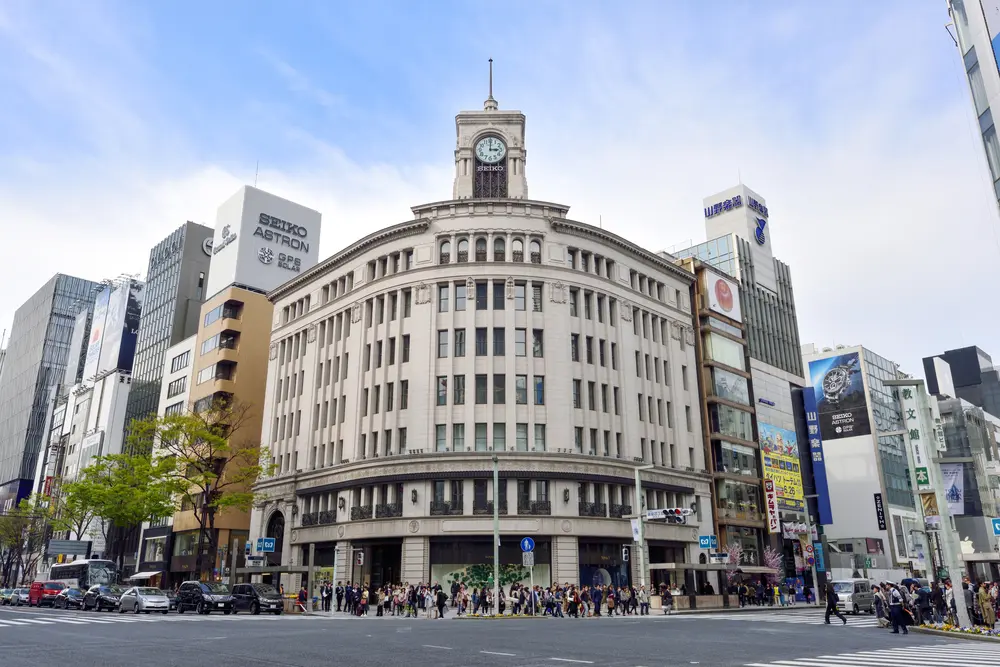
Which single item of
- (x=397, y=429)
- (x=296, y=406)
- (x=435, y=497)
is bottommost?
(x=435, y=497)

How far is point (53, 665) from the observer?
13.2m

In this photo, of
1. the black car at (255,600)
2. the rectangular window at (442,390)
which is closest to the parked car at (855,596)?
the rectangular window at (442,390)

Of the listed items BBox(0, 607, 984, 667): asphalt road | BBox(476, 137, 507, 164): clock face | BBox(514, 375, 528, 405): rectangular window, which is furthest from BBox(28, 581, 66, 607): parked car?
BBox(476, 137, 507, 164): clock face

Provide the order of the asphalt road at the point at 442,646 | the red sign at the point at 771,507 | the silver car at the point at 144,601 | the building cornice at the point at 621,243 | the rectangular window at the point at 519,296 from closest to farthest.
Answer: the asphalt road at the point at 442,646
the silver car at the point at 144,601
the rectangular window at the point at 519,296
the building cornice at the point at 621,243
the red sign at the point at 771,507

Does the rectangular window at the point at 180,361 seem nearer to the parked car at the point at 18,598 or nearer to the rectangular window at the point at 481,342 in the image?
the parked car at the point at 18,598

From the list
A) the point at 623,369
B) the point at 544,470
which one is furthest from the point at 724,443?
the point at 544,470

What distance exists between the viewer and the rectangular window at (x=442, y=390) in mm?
49062

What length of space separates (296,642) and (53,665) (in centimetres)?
642

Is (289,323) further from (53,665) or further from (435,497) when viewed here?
(53,665)

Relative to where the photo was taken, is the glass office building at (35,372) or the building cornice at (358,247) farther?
the glass office building at (35,372)

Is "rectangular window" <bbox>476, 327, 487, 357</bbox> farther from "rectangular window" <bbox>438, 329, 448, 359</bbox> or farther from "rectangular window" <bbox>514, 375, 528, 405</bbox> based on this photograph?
"rectangular window" <bbox>514, 375, 528, 405</bbox>

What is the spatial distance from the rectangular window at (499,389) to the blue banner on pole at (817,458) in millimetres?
41058

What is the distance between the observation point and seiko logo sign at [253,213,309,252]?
266 ft

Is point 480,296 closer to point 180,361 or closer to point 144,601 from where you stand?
point 144,601
